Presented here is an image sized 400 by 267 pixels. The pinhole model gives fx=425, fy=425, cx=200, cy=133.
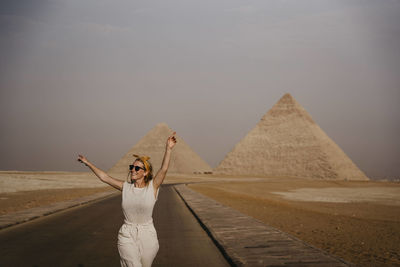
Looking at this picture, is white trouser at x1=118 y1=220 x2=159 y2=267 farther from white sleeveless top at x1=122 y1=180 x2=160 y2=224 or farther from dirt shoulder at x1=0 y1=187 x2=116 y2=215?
dirt shoulder at x1=0 y1=187 x2=116 y2=215

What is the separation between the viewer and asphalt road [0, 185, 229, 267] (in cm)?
683

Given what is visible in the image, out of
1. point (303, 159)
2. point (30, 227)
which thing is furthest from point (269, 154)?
point (30, 227)

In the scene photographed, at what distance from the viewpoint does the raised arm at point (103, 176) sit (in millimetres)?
4469

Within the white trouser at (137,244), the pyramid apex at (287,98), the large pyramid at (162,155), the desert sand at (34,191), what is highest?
the pyramid apex at (287,98)

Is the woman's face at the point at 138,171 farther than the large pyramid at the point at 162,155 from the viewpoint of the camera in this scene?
No

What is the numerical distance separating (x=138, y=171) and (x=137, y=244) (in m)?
0.73

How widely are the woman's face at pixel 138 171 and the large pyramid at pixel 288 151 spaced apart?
12881 centimetres

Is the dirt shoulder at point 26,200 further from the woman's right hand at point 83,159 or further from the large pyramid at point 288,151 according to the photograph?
the large pyramid at point 288,151

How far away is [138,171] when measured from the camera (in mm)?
4324

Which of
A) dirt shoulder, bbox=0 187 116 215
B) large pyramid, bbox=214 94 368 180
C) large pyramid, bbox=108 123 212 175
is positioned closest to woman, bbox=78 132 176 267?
dirt shoulder, bbox=0 187 116 215

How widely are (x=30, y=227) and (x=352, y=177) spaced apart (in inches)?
5292

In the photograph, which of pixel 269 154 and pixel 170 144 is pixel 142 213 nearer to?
pixel 170 144

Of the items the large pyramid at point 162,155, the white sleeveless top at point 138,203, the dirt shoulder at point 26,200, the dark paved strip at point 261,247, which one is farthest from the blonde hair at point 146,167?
the large pyramid at point 162,155

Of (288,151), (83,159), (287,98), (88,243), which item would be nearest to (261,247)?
(88,243)
